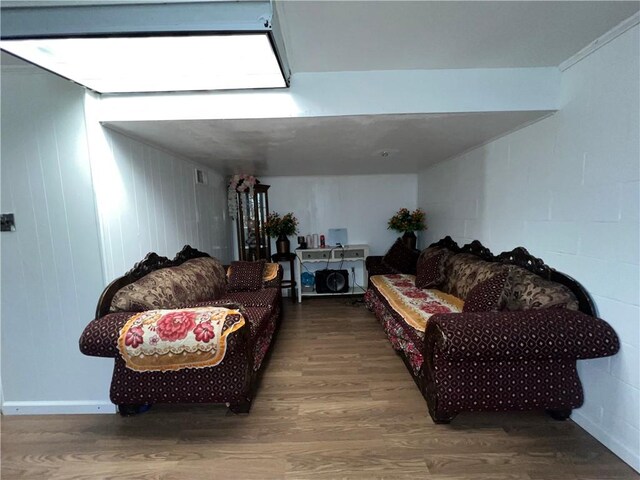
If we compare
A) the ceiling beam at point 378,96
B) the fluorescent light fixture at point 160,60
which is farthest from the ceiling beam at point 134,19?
the ceiling beam at point 378,96

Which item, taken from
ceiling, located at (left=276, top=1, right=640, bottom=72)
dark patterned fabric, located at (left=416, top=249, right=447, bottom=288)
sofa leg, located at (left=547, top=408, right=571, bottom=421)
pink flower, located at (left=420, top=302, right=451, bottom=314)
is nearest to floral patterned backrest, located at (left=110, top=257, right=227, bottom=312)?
ceiling, located at (left=276, top=1, right=640, bottom=72)

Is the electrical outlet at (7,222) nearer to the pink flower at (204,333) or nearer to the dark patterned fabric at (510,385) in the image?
the pink flower at (204,333)

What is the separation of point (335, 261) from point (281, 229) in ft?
3.27

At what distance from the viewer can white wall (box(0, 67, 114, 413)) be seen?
1.62 m

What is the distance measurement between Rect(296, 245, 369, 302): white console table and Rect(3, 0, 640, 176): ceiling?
1.80m

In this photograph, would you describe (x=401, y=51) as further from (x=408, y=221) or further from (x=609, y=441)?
(x=408, y=221)

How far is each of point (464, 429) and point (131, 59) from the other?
2654 millimetres

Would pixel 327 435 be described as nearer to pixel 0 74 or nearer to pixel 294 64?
pixel 294 64

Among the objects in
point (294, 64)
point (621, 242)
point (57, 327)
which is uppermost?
point (294, 64)

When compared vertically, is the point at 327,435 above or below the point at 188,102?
below

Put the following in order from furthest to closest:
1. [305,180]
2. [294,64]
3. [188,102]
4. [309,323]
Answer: [305,180]
[309,323]
[188,102]
[294,64]

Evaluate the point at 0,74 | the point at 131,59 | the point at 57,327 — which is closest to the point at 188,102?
the point at 131,59

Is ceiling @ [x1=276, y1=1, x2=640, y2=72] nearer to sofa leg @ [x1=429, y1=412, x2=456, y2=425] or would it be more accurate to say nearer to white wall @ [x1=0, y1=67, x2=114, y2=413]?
white wall @ [x1=0, y1=67, x2=114, y2=413]

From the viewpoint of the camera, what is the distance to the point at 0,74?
1573 millimetres
